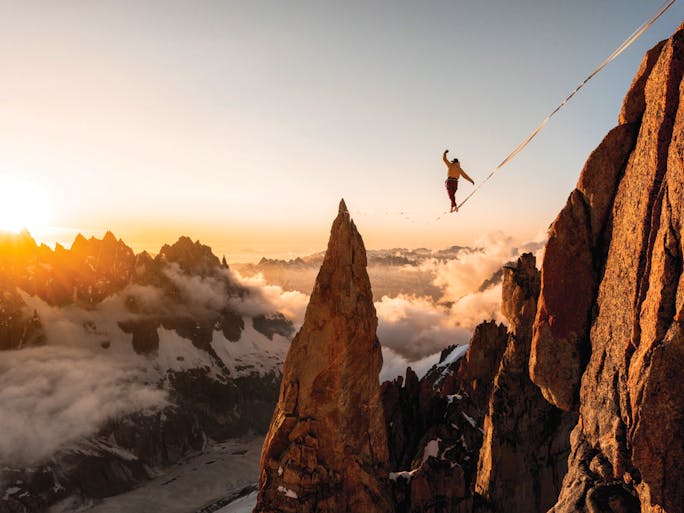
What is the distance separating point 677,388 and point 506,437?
44.1 m

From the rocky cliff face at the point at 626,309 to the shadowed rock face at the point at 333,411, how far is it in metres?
29.3

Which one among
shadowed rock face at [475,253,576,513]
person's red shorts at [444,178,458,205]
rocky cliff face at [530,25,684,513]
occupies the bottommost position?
shadowed rock face at [475,253,576,513]

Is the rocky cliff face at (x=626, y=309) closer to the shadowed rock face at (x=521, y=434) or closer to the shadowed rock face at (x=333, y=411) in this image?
the shadowed rock face at (x=333, y=411)

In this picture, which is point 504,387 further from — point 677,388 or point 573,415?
point 677,388

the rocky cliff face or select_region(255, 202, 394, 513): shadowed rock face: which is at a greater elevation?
the rocky cliff face

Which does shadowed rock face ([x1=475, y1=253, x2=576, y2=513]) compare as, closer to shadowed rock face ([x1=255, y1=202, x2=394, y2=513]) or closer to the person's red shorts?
shadowed rock face ([x1=255, y1=202, x2=394, y2=513])

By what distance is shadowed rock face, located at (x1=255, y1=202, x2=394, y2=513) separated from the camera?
51.6 m

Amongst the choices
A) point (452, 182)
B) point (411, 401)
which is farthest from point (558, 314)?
point (411, 401)

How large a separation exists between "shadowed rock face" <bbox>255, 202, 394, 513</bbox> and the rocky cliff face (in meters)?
29.3

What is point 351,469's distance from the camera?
52.3m

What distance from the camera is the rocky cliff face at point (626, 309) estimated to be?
18.2m

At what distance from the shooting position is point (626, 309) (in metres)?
20.9

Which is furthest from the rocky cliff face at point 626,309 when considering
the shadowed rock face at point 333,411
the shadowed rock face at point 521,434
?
the shadowed rock face at point 521,434

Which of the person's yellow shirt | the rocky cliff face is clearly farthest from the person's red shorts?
the rocky cliff face
